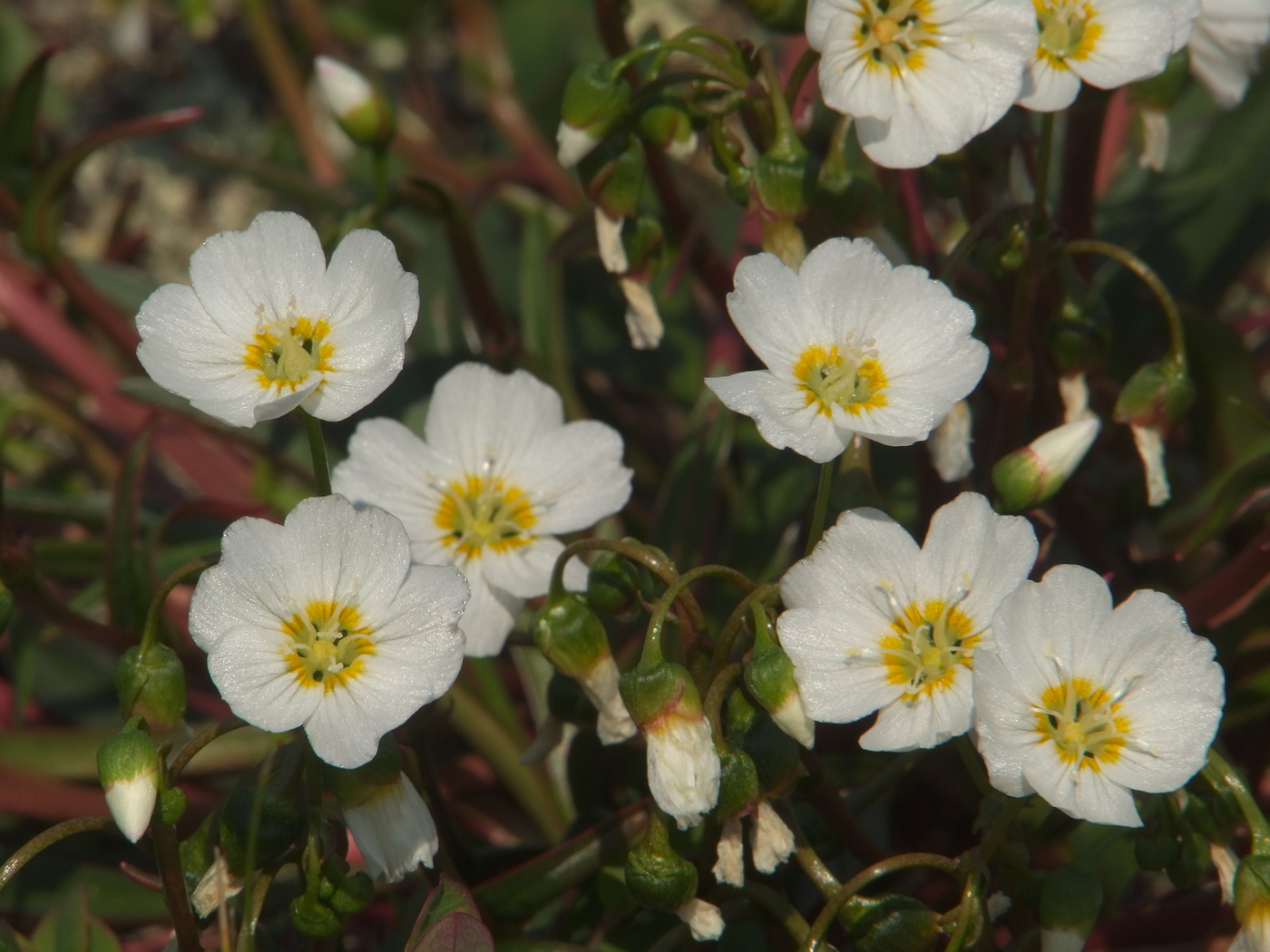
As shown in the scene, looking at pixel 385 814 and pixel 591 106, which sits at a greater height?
pixel 591 106

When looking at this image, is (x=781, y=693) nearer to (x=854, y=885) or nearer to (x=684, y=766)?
(x=684, y=766)

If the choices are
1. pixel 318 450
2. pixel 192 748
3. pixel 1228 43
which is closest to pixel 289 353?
pixel 318 450

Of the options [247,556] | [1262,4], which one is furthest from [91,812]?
[1262,4]

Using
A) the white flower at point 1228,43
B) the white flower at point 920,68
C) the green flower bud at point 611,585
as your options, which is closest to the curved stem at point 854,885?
the green flower bud at point 611,585

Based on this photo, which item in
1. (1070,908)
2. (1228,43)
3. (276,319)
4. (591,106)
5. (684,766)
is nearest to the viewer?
(684,766)

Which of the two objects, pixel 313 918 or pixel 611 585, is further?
pixel 611 585

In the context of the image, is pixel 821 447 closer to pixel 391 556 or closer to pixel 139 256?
pixel 391 556

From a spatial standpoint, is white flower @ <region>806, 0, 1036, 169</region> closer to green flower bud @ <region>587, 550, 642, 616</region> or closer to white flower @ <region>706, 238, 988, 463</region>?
white flower @ <region>706, 238, 988, 463</region>
